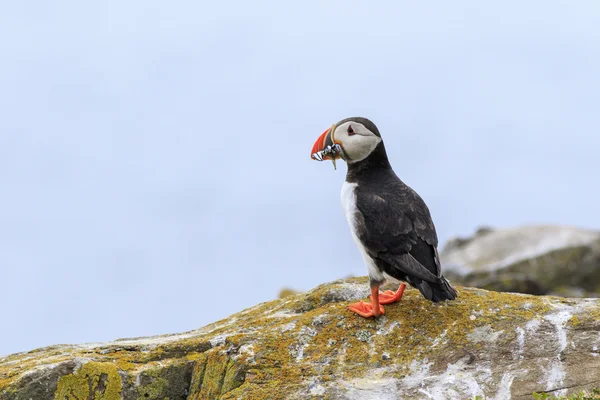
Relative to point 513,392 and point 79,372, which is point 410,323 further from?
point 79,372

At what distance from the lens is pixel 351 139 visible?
8.45 metres

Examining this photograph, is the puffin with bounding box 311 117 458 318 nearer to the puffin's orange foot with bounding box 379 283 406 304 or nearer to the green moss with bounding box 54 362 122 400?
the puffin's orange foot with bounding box 379 283 406 304

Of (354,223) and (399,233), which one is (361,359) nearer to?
(399,233)

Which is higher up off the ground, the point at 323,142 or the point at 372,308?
the point at 323,142

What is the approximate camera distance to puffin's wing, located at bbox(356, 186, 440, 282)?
779 cm

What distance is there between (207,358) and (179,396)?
1.75 ft

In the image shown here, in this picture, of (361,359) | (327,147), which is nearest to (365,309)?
(361,359)

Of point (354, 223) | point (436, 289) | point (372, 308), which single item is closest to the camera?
point (436, 289)

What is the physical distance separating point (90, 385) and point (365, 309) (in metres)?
2.95

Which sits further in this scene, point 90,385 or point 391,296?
point 391,296

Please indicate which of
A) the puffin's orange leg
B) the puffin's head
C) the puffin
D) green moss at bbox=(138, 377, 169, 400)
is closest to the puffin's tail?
the puffin

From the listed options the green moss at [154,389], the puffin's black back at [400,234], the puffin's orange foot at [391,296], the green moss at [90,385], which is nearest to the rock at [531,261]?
the puffin's orange foot at [391,296]

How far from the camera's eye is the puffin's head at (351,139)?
8.45 m

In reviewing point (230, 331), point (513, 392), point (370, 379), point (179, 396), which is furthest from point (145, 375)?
point (513, 392)
